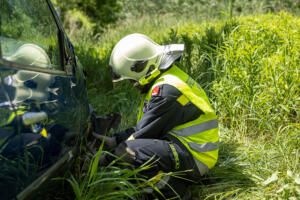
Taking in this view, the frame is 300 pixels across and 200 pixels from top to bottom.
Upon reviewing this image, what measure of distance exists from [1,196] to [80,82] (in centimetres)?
137

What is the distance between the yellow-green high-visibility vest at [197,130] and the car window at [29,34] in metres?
0.85

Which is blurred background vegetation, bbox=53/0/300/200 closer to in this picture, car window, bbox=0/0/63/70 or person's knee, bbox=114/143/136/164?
person's knee, bbox=114/143/136/164

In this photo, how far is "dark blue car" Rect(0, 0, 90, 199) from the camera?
56.3 inches

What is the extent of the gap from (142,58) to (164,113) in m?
0.52

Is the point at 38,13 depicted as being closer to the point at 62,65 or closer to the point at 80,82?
the point at 62,65

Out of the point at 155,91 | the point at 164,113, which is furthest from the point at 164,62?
the point at 164,113

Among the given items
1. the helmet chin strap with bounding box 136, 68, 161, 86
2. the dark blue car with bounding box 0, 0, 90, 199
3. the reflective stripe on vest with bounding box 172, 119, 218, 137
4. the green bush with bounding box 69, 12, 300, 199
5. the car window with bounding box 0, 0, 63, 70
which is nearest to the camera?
the dark blue car with bounding box 0, 0, 90, 199

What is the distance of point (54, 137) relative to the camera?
5.88ft

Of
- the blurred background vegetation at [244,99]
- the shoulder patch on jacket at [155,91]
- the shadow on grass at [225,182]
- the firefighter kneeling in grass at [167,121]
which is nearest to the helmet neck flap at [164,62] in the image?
the firefighter kneeling in grass at [167,121]

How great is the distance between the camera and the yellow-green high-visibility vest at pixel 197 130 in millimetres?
2477

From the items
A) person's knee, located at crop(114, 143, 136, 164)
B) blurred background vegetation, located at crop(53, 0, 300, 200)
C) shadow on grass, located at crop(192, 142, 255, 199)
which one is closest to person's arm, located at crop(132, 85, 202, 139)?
person's knee, located at crop(114, 143, 136, 164)

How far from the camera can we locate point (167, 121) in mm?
2479

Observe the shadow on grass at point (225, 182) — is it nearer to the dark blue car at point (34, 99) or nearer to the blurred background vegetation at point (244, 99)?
the blurred background vegetation at point (244, 99)

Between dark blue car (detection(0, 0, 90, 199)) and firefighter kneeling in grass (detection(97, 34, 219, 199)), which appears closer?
dark blue car (detection(0, 0, 90, 199))
